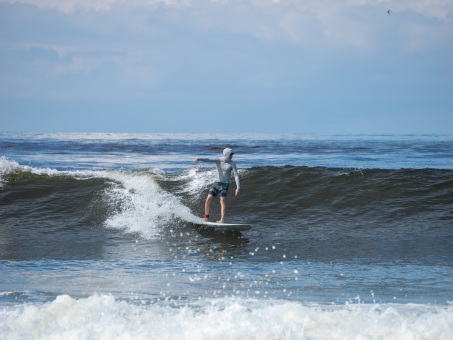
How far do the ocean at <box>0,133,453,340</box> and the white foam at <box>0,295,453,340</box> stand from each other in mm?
18

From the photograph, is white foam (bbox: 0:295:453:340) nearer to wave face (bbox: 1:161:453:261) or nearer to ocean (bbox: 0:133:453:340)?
ocean (bbox: 0:133:453:340)

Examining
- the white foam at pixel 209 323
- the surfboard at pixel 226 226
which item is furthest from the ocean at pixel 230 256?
the surfboard at pixel 226 226

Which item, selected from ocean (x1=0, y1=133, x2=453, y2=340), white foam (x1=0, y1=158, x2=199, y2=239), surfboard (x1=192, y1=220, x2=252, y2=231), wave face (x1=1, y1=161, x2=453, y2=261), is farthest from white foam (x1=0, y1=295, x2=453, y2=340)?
white foam (x1=0, y1=158, x2=199, y2=239)

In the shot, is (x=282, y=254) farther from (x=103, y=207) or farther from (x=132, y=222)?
(x=103, y=207)

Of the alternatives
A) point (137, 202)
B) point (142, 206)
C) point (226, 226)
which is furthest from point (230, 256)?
point (137, 202)

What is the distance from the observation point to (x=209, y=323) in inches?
271

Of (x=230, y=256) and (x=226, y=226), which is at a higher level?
(x=226, y=226)

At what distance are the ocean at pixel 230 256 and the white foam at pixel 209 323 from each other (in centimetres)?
2

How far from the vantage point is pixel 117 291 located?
901 cm

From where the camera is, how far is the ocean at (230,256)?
22.9 ft

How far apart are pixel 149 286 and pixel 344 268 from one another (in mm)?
3643

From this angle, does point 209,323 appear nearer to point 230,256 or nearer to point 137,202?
point 230,256

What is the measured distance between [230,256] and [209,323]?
5171 millimetres

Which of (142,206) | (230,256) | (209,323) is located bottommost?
(230,256)
